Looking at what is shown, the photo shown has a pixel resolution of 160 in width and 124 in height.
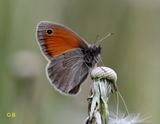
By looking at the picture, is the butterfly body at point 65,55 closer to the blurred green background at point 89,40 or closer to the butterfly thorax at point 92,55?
the butterfly thorax at point 92,55

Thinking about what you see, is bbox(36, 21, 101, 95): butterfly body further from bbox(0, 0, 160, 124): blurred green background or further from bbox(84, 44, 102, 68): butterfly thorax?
bbox(0, 0, 160, 124): blurred green background

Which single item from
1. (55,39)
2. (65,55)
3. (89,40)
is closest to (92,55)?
(65,55)

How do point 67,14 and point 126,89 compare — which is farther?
point 67,14

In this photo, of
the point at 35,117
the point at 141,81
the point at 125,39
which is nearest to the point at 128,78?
the point at 141,81

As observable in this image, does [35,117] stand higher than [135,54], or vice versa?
[135,54]

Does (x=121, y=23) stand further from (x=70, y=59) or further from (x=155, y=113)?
(x=155, y=113)

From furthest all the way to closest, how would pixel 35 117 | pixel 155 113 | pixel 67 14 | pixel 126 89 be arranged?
pixel 67 14
pixel 126 89
pixel 155 113
pixel 35 117

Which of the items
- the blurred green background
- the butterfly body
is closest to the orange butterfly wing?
the butterfly body
